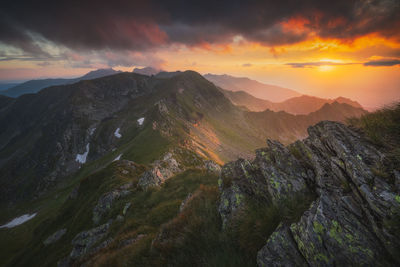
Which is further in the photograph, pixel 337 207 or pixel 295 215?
pixel 295 215

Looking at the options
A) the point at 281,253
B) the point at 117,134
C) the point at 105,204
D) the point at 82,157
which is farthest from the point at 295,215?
the point at 82,157

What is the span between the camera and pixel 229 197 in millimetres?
8727

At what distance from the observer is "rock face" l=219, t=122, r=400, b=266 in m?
4.32

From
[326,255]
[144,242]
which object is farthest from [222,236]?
[144,242]

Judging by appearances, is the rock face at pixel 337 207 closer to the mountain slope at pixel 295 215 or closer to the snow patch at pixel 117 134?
the mountain slope at pixel 295 215

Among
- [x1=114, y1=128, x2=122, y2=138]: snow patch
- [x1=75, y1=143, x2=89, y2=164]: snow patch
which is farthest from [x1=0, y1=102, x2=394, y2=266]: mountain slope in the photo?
[x1=75, y1=143, x2=89, y2=164]: snow patch

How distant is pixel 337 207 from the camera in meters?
5.23

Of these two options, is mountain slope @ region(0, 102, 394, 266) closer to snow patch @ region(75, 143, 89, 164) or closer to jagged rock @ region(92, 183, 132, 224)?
jagged rock @ region(92, 183, 132, 224)

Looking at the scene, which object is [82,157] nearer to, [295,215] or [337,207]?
[295,215]

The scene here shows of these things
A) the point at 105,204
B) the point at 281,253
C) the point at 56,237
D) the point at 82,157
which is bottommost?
the point at 82,157

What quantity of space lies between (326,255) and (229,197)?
4.62 meters

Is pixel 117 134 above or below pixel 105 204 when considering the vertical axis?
below

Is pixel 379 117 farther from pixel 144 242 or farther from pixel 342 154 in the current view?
pixel 144 242

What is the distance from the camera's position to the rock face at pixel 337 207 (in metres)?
4.32
